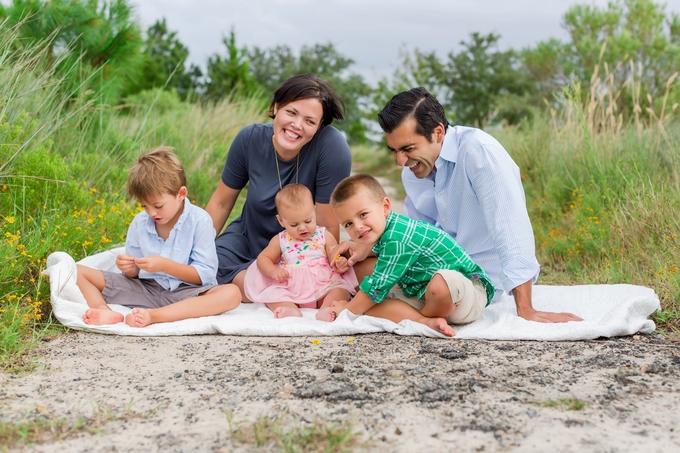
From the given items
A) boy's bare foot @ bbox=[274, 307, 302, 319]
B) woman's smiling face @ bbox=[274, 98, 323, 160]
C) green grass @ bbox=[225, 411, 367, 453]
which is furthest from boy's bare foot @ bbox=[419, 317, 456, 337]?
woman's smiling face @ bbox=[274, 98, 323, 160]

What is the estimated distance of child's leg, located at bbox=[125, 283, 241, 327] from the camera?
134 inches

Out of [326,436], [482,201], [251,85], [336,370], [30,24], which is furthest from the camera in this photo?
[251,85]

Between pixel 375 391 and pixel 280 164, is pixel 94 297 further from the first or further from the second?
pixel 375 391

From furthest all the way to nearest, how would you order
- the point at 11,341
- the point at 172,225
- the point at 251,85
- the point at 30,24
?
the point at 251,85
the point at 30,24
the point at 172,225
the point at 11,341

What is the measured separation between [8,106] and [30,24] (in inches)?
92.4

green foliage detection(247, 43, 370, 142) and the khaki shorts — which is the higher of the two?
green foliage detection(247, 43, 370, 142)

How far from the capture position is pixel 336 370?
263 centimetres

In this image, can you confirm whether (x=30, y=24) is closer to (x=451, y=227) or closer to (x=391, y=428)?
(x=451, y=227)

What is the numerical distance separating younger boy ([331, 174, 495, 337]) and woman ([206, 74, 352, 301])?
83 centimetres

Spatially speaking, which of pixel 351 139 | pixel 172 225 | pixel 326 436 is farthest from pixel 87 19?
pixel 351 139

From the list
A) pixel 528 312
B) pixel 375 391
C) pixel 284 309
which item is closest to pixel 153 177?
pixel 284 309

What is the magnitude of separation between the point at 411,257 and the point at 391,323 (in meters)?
0.37

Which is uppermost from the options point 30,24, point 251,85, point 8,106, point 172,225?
point 251,85

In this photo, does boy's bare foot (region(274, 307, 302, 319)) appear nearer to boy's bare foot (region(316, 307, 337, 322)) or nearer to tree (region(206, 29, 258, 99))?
boy's bare foot (region(316, 307, 337, 322))
